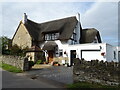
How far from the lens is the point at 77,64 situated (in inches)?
353

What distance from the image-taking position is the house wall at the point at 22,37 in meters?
27.1

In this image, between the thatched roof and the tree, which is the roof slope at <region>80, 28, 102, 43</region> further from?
the tree

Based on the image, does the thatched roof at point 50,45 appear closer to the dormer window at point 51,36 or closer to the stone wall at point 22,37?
the dormer window at point 51,36

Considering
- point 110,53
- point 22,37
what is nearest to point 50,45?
point 22,37

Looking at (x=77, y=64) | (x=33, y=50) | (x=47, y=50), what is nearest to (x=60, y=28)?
(x=47, y=50)

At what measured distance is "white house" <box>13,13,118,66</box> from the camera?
19.0m

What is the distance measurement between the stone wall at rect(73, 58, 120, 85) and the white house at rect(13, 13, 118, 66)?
32.5 feet

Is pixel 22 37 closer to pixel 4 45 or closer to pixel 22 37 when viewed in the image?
pixel 22 37

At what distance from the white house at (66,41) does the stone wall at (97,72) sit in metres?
9.90

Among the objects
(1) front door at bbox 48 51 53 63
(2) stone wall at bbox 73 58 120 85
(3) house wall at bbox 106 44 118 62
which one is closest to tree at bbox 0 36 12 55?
(1) front door at bbox 48 51 53 63

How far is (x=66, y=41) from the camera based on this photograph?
23.4 m

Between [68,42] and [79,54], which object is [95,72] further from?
[68,42]

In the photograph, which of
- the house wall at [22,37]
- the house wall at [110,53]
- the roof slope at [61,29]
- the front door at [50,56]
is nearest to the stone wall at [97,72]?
the house wall at [110,53]

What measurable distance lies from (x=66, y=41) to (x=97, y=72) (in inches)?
620
